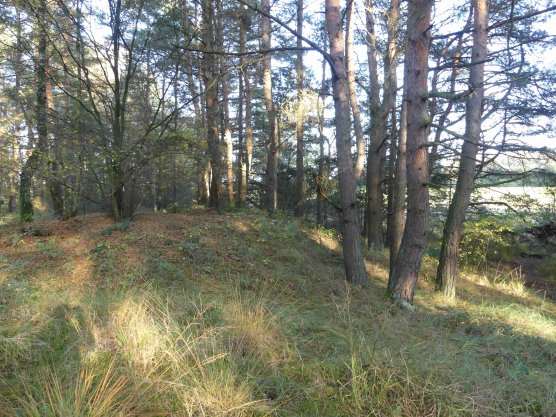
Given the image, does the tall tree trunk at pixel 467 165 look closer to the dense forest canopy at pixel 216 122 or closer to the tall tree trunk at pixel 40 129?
the dense forest canopy at pixel 216 122

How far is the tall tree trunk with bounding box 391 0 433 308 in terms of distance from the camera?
6117mm

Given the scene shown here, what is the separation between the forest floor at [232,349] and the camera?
94.1 inches

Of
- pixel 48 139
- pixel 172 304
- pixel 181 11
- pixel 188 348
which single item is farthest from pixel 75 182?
pixel 188 348

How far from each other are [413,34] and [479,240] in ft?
23.4

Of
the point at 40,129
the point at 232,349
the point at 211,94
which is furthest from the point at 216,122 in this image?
the point at 232,349

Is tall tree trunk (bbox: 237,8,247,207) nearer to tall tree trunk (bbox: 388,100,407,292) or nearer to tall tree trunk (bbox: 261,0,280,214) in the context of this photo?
tall tree trunk (bbox: 261,0,280,214)

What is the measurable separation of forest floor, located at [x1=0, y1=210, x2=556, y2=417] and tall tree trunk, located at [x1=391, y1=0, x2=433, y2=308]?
2.14 ft

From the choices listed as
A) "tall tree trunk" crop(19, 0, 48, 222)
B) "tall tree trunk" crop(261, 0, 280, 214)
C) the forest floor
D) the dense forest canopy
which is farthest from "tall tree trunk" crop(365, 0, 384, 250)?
"tall tree trunk" crop(19, 0, 48, 222)

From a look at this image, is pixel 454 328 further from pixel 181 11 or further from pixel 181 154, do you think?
pixel 181 11

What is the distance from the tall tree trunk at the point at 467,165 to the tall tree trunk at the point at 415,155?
221 centimetres

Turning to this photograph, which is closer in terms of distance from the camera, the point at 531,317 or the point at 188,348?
the point at 188,348

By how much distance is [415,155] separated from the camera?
6211 mm

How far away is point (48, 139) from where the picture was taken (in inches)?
333

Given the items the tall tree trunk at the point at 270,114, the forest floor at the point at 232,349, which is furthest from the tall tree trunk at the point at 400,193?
the tall tree trunk at the point at 270,114
